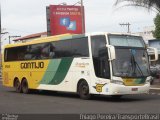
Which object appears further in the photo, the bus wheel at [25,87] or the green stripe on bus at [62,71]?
the bus wheel at [25,87]

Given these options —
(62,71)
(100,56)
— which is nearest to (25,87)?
(62,71)

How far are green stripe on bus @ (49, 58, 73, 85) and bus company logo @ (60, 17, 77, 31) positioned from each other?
28.6 m

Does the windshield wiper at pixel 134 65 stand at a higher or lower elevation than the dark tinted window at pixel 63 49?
lower

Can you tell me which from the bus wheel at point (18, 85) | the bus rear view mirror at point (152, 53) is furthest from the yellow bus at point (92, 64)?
the bus wheel at point (18, 85)

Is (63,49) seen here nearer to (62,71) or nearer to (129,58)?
(62,71)

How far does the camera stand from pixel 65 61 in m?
24.4

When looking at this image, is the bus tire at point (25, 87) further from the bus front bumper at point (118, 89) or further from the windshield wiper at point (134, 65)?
the windshield wiper at point (134, 65)

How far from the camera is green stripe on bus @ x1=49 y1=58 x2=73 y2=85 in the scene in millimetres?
24188

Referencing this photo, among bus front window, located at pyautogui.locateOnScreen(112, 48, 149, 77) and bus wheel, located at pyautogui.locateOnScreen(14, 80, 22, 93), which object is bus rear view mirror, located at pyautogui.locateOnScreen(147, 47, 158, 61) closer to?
bus front window, located at pyautogui.locateOnScreen(112, 48, 149, 77)

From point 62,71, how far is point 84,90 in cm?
224

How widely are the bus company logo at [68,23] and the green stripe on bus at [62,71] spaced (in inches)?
1127

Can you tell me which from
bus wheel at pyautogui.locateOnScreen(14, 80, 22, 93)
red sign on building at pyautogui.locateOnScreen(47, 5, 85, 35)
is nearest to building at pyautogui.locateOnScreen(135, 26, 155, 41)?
red sign on building at pyautogui.locateOnScreen(47, 5, 85, 35)

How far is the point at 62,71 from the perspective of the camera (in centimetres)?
2473

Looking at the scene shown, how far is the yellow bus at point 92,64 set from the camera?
2141 cm
